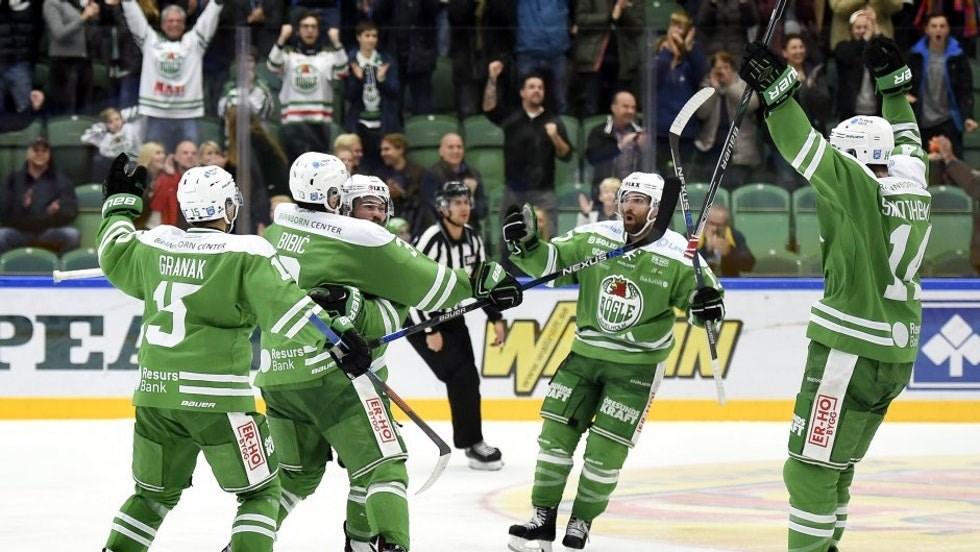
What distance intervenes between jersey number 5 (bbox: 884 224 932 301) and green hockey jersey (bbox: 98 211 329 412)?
174 centimetres

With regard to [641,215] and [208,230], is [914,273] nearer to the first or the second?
[641,215]

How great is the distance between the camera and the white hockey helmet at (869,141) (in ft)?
16.8

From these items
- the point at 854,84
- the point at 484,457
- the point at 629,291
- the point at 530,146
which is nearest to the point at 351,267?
the point at 629,291

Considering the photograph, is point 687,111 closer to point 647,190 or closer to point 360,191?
point 647,190

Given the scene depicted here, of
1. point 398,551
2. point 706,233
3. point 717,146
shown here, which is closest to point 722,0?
point 717,146

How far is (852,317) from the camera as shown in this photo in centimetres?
504

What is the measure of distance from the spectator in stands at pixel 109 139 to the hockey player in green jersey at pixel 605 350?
4.45 m

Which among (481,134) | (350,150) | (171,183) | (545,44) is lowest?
(171,183)

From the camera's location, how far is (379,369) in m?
5.65

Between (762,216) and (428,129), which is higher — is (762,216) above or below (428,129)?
below

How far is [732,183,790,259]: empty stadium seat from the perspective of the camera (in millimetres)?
9531

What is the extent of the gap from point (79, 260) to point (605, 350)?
14.5 feet

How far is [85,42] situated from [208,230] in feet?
18.9

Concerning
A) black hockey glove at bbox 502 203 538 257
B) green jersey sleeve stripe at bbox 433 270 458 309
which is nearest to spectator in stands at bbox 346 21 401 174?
black hockey glove at bbox 502 203 538 257
